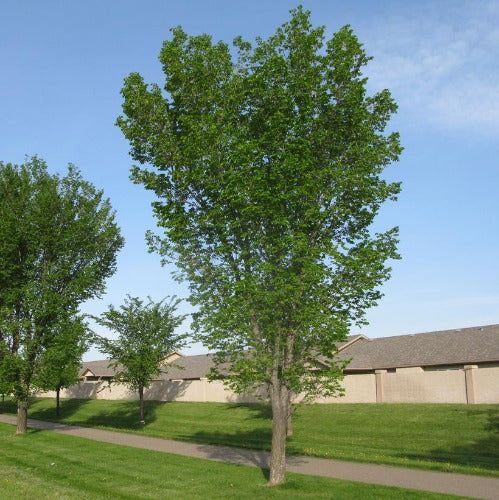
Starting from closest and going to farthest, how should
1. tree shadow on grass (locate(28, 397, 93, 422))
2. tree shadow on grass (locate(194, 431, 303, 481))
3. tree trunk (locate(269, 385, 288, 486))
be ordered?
tree trunk (locate(269, 385, 288, 486)) < tree shadow on grass (locate(194, 431, 303, 481)) < tree shadow on grass (locate(28, 397, 93, 422))

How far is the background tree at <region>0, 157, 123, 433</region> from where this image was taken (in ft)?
85.5

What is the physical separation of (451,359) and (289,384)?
79.5 feet

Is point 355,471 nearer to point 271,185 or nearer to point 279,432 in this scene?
point 279,432

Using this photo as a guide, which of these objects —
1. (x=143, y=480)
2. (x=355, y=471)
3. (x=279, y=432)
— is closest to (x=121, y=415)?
(x=143, y=480)

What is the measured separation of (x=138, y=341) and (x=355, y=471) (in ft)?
66.7

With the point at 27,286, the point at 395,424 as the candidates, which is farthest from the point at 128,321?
the point at 395,424

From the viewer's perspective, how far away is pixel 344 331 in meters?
Answer: 12.9

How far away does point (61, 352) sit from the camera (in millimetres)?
25578

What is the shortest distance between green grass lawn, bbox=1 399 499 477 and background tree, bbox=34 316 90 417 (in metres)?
4.95

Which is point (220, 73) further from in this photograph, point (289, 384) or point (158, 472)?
point (158, 472)

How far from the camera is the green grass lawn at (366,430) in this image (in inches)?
759

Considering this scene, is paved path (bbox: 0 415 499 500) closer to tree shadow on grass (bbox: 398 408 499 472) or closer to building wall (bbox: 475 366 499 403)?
tree shadow on grass (bbox: 398 408 499 472)

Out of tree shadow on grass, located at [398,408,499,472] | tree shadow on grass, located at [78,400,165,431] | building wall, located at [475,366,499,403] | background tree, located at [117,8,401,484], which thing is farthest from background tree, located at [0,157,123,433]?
building wall, located at [475,366,499,403]

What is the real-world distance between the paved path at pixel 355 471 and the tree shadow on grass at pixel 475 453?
368 cm
